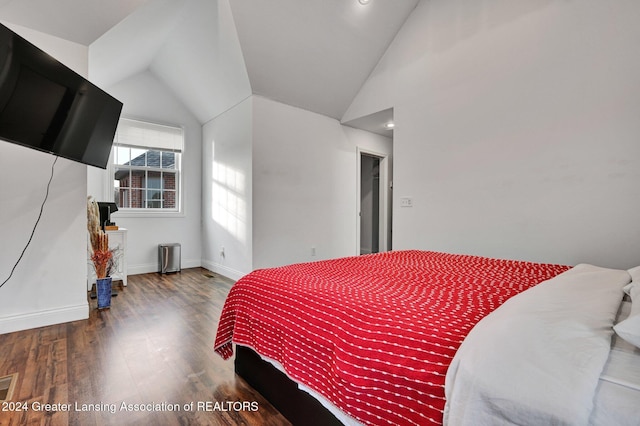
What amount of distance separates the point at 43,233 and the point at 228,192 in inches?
84.9

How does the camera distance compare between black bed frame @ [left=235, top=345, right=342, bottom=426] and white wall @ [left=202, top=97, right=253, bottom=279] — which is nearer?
black bed frame @ [left=235, top=345, right=342, bottom=426]

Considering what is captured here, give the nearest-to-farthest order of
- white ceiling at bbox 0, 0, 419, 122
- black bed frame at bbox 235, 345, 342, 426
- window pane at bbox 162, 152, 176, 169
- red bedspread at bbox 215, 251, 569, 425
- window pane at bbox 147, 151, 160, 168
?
red bedspread at bbox 215, 251, 569, 425, black bed frame at bbox 235, 345, 342, 426, white ceiling at bbox 0, 0, 419, 122, window pane at bbox 147, 151, 160, 168, window pane at bbox 162, 152, 176, 169

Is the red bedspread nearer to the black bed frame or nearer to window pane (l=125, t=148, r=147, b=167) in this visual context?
the black bed frame

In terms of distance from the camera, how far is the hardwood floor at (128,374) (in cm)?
145

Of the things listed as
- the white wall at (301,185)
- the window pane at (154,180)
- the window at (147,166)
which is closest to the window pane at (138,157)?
the window at (147,166)

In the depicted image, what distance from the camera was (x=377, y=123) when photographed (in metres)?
4.67

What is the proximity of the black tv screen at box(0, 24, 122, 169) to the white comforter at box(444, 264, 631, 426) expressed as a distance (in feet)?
8.59

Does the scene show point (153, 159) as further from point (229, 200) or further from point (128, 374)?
point (128, 374)

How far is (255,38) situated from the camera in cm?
328

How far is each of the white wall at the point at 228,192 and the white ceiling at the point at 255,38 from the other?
18.9 inches

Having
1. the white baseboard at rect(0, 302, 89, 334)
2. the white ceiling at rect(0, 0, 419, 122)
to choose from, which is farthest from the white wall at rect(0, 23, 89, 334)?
the white ceiling at rect(0, 0, 419, 122)

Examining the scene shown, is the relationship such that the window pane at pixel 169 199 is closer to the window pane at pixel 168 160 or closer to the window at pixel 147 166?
the window at pixel 147 166

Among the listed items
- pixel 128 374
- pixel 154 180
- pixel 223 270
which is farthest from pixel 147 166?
pixel 128 374

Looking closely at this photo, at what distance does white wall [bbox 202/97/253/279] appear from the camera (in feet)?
12.9
